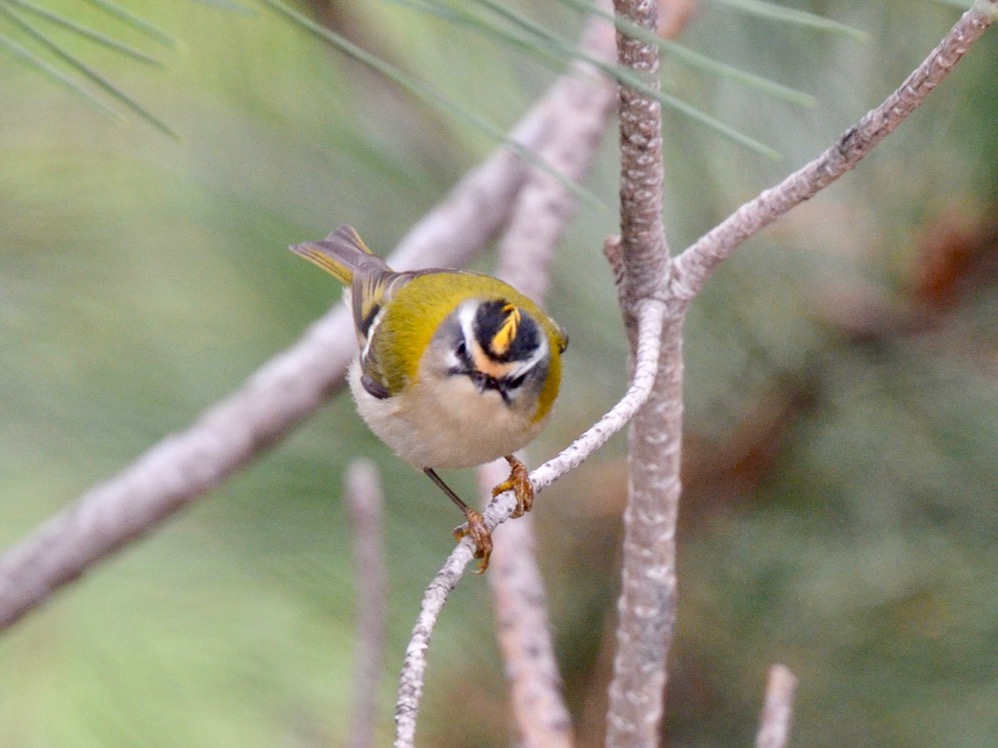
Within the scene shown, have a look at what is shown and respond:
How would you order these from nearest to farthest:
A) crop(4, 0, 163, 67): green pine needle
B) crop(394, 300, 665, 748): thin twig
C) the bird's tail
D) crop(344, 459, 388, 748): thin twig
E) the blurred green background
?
crop(394, 300, 665, 748): thin twig, crop(4, 0, 163, 67): green pine needle, crop(344, 459, 388, 748): thin twig, the blurred green background, the bird's tail

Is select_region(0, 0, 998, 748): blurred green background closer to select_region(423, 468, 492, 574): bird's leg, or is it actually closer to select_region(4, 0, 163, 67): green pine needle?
select_region(423, 468, 492, 574): bird's leg

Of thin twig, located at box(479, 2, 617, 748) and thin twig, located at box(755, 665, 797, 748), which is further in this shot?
thin twig, located at box(479, 2, 617, 748)

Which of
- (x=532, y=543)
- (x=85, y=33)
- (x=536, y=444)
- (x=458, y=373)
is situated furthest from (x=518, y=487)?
(x=85, y=33)

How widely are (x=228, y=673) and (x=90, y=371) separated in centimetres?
36

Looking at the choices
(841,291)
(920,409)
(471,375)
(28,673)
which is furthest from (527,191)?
(28,673)

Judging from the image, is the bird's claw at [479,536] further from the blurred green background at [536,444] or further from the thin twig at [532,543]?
the blurred green background at [536,444]

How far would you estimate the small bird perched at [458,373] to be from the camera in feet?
3.64

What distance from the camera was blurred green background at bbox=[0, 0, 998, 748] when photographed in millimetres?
1052

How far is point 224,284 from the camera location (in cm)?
134

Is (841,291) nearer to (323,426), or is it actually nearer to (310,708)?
(323,426)

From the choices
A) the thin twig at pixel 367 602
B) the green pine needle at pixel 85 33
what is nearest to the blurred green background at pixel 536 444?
the thin twig at pixel 367 602

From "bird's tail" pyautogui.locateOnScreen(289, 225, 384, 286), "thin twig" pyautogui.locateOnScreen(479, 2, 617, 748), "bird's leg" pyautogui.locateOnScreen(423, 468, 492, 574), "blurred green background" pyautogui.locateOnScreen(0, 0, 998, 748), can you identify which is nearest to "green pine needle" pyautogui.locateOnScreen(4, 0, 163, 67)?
"thin twig" pyautogui.locateOnScreen(479, 2, 617, 748)

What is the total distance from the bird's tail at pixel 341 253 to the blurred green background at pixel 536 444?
3 cm

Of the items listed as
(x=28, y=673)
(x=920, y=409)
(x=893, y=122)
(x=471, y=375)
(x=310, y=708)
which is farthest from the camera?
(x=28, y=673)
